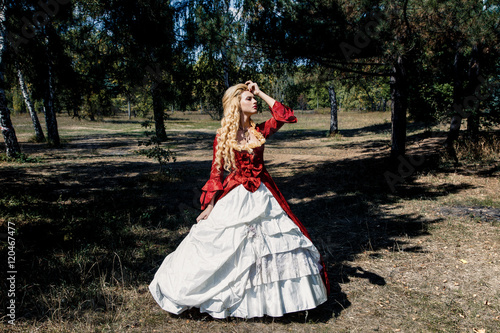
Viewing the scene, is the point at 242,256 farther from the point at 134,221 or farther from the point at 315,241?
the point at 134,221

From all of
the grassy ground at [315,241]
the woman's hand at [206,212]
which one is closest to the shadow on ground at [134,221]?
the grassy ground at [315,241]

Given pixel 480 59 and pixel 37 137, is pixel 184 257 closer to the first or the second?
pixel 480 59

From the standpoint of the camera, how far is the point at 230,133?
3451 mm

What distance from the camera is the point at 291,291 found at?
3.06m

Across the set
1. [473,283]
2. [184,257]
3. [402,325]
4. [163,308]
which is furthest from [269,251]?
[473,283]

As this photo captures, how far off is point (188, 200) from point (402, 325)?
208 inches

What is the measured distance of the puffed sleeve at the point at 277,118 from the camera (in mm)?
3492

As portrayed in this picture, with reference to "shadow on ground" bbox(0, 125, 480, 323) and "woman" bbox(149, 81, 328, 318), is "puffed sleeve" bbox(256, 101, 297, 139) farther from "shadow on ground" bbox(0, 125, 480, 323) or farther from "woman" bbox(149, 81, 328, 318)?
"shadow on ground" bbox(0, 125, 480, 323)

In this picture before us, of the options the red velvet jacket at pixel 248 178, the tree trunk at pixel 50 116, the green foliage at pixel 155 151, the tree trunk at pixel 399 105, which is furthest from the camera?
the tree trunk at pixel 50 116

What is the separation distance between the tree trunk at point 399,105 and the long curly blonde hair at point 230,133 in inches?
265

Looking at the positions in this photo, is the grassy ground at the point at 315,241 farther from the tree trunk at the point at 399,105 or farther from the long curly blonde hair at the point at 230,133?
the long curly blonde hair at the point at 230,133

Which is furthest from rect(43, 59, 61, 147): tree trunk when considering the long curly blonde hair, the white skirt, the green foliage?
the white skirt

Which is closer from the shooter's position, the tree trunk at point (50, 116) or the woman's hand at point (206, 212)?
the woman's hand at point (206, 212)

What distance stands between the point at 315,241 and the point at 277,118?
2.59m
